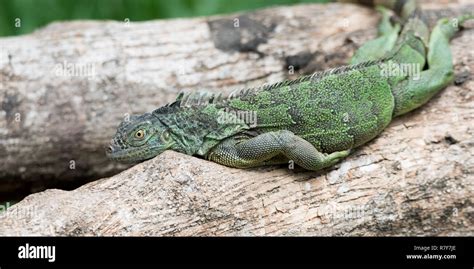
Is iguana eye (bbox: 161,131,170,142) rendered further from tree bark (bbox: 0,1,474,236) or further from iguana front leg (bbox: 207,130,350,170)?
iguana front leg (bbox: 207,130,350,170)

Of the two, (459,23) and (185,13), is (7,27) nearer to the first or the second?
(185,13)

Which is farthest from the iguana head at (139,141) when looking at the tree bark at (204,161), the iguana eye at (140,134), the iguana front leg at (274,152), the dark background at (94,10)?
the dark background at (94,10)

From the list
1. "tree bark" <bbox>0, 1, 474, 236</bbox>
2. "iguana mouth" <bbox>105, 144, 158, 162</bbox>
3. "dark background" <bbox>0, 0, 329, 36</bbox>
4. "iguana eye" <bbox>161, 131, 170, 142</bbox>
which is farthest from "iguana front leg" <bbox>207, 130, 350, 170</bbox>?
"dark background" <bbox>0, 0, 329, 36</bbox>

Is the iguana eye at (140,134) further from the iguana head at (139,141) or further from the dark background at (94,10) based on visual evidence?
the dark background at (94,10)

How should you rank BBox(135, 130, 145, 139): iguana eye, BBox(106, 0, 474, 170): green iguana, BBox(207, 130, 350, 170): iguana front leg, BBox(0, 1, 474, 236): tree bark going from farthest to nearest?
1. BBox(135, 130, 145, 139): iguana eye
2. BBox(106, 0, 474, 170): green iguana
3. BBox(207, 130, 350, 170): iguana front leg
4. BBox(0, 1, 474, 236): tree bark

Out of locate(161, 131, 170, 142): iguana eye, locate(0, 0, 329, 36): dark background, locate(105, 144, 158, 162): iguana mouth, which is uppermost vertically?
locate(0, 0, 329, 36): dark background

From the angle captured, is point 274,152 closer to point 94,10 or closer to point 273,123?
point 273,123
